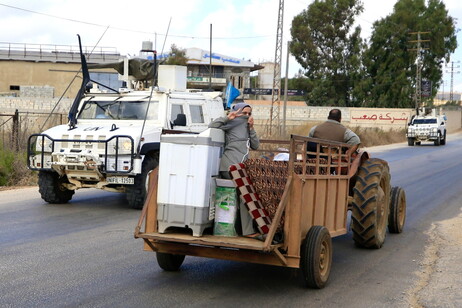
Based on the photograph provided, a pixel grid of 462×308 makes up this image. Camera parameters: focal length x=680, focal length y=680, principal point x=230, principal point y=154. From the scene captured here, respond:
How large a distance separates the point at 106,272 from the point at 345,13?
251 feet

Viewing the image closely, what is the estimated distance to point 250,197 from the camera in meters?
6.93

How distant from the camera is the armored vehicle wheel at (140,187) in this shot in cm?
1252

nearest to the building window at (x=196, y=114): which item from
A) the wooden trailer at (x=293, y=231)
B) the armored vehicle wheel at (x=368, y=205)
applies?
the armored vehicle wheel at (x=368, y=205)

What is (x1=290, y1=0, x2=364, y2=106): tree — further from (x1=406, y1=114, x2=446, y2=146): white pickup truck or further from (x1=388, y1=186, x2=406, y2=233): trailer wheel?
(x1=388, y1=186, x2=406, y2=233): trailer wheel

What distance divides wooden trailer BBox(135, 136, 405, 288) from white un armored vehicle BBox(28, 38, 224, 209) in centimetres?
439

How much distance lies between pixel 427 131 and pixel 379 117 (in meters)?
21.9

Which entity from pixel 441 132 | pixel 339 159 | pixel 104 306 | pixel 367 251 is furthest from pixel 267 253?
pixel 441 132

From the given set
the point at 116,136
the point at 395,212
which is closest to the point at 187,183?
the point at 395,212

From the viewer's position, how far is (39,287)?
272 inches

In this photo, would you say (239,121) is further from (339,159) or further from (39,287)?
(39,287)

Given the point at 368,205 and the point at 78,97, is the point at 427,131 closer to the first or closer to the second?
the point at 78,97

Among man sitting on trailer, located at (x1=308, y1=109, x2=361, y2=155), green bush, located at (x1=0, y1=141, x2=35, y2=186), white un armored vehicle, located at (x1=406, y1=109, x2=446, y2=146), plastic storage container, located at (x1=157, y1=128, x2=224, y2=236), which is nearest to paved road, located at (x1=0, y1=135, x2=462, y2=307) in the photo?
plastic storage container, located at (x1=157, y1=128, x2=224, y2=236)

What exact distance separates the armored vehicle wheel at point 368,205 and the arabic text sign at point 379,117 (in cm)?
5959

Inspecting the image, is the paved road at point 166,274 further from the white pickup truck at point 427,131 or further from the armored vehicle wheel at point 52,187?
the white pickup truck at point 427,131
